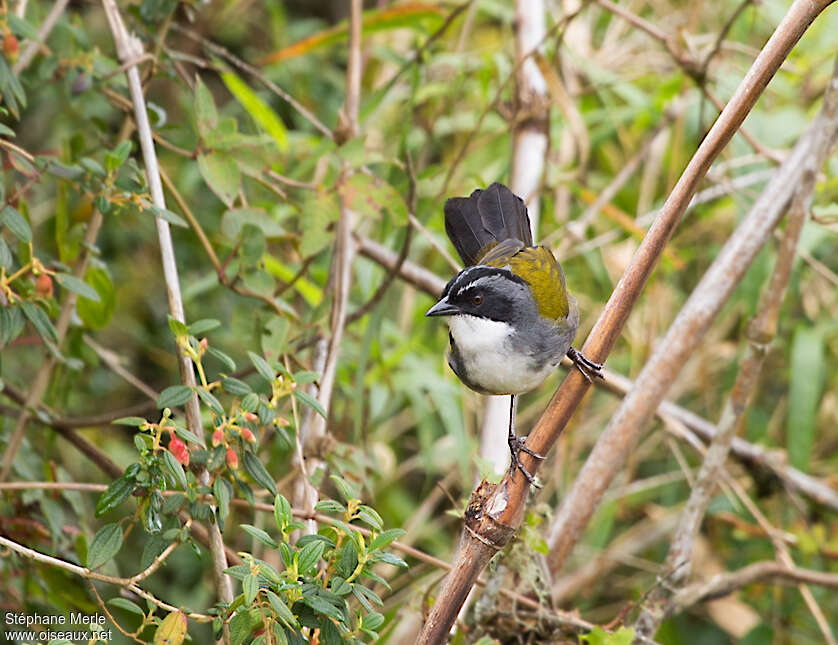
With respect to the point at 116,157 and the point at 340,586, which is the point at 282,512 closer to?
the point at 340,586

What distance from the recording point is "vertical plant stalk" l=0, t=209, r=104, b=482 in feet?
8.05

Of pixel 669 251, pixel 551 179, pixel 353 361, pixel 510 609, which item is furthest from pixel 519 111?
pixel 510 609

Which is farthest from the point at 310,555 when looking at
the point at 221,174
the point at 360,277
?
the point at 360,277

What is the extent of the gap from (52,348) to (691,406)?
120 inches

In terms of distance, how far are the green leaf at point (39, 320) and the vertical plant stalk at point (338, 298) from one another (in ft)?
2.11

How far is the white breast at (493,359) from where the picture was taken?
2311 mm

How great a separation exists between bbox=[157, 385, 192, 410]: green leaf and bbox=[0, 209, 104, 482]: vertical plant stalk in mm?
744

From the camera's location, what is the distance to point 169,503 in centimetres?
186

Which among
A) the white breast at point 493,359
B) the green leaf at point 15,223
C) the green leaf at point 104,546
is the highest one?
the white breast at point 493,359

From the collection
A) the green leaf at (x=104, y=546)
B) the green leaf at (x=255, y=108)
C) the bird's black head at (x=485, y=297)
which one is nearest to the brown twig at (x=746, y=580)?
the bird's black head at (x=485, y=297)

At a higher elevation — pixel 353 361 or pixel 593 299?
pixel 593 299

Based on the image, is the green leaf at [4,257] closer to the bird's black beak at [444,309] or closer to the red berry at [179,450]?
the red berry at [179,450]

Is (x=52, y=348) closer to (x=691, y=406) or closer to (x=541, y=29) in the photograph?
(x=541, y=29)

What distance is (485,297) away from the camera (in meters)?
2.45
